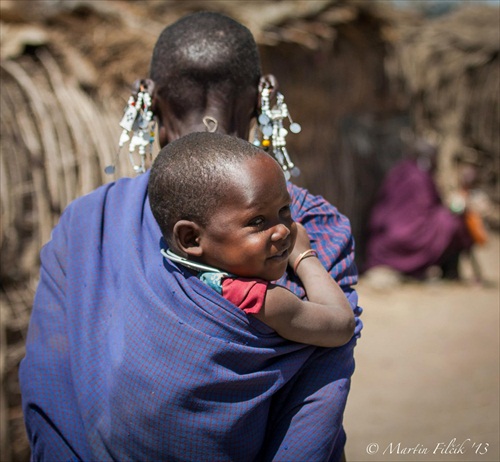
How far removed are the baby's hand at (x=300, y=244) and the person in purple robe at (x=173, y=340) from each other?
1.8 inches

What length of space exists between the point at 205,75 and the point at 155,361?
2.37 feet

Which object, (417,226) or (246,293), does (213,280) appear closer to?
(246,293)

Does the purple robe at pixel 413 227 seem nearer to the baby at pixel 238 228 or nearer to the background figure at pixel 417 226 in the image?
the background figure at pixel 417 226

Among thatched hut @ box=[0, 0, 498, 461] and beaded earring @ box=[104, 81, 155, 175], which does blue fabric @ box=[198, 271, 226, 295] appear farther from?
thatched hut @ box=[0, 0, 498, 461]

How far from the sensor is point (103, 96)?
15.6 ft

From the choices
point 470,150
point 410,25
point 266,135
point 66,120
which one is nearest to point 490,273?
point 470,150

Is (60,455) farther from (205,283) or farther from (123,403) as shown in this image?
(205,283)

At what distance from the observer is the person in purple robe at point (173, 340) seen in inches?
56.1

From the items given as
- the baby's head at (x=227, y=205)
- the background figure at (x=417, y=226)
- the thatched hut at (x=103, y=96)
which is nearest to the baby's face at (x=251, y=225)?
the baby's head at (x=227, y=205)

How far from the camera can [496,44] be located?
35.0 ft

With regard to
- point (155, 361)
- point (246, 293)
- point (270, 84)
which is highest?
point (270, 84)

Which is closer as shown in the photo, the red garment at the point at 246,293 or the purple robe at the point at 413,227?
the red garment at the point at 246,293

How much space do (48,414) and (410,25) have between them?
11007 millimetres

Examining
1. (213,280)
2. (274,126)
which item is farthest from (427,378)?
(213,280)
